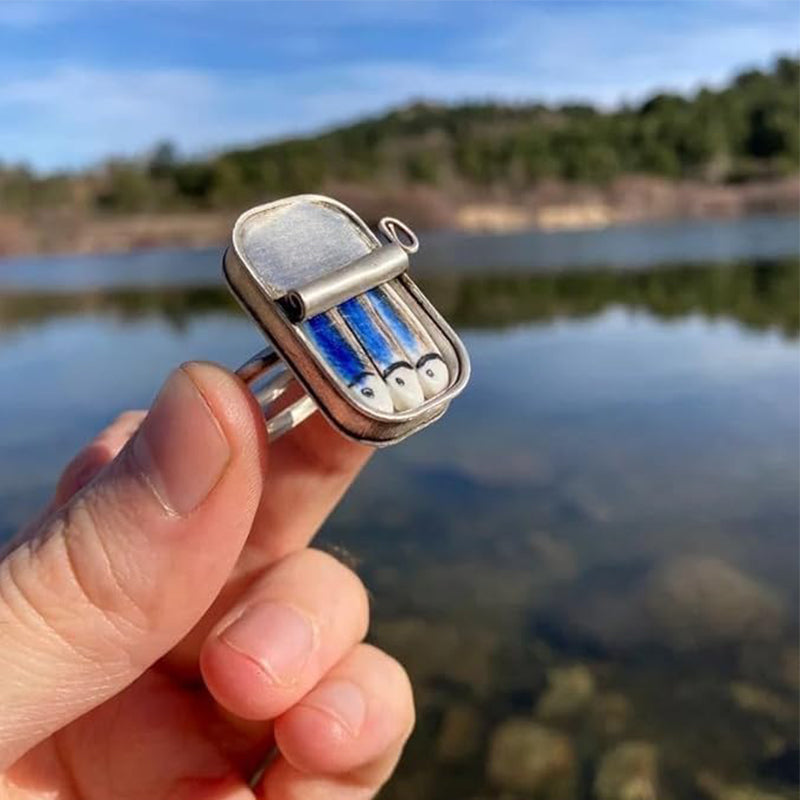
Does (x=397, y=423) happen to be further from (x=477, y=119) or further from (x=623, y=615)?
(x=477, y=119)

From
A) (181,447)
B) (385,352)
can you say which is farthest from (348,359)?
(181,447)

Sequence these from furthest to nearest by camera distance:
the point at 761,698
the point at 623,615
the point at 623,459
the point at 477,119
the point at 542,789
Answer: the point at 477,119 < the point at 623,459 < the point at 623,615 < the point at 761,698 < the point at 542,789

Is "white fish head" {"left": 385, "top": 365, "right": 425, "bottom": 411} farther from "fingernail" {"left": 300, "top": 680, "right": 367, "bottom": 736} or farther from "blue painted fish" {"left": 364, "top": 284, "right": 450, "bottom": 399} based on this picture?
"fingernail" {"left": 300, "top": 680, "right": 367, "bottom": 736}

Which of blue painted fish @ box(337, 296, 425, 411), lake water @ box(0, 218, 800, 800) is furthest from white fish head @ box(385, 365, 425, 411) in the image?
lake water @ box(0, 218, 800, 800)

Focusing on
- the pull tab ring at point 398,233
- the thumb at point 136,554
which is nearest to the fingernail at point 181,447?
the thumb at point 136,554

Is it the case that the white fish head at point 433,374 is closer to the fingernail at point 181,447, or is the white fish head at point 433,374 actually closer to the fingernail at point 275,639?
the fingernail at point 181,447

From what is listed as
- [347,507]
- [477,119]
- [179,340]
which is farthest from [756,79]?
[347,507]
